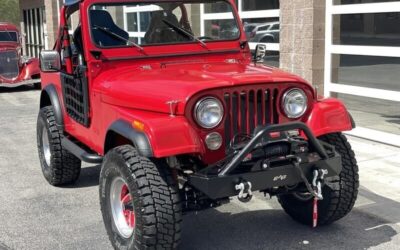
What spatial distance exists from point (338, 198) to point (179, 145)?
142cm

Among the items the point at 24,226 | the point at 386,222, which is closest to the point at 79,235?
the point at 24,226

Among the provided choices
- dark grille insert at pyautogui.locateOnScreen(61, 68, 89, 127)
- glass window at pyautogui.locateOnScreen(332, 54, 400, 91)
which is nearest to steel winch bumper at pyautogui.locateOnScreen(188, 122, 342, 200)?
dark grille insert at pyautogui.locateOnScreen(61, 68, 89, 127)

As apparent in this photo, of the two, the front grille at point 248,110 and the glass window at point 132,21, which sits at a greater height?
the glass window at point 132,21

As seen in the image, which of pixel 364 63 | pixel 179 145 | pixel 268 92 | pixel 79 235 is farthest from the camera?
pixel 364 63

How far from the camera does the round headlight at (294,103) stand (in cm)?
378

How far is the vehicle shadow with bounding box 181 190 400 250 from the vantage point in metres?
4.09

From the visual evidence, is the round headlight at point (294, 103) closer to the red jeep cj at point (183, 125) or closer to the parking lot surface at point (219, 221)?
the red jeep cj at point (183, 125)

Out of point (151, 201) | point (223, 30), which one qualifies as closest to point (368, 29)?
point (223, 30)

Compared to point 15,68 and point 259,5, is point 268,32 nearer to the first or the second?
point 259,5

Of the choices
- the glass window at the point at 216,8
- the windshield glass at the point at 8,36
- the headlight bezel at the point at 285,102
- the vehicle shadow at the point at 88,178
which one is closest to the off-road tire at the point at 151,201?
the headlight bezel at the point at 285,102

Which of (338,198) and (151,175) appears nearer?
(151,175)

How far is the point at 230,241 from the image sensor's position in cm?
418

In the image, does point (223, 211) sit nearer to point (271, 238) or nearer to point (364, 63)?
point (271, 238)

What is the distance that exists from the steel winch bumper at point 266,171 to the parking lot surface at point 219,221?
76cm
